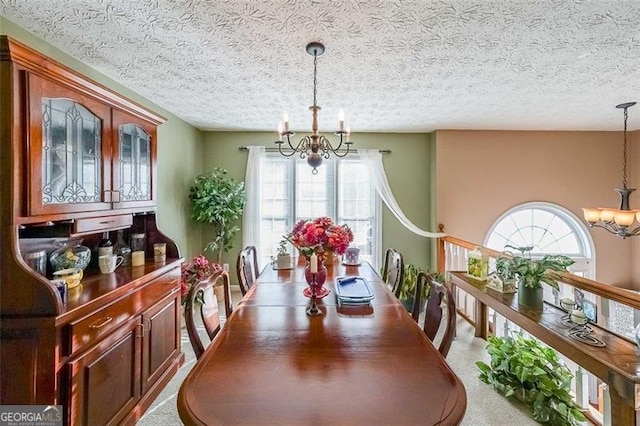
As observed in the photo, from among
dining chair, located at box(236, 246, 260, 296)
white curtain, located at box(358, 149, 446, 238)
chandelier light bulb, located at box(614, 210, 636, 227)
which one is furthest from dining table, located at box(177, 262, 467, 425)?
chandelier light bulb, located at box(614, 210, 636, 227)

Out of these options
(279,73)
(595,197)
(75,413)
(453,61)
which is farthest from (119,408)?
(595,197)

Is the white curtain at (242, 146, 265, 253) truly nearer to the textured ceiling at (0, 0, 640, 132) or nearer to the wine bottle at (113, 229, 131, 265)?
the textured ceiling at (0, 0, 640, 132)

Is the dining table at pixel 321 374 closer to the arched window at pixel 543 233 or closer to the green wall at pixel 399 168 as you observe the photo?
the green wall at pixel 399 168

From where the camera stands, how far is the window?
4.75 meters

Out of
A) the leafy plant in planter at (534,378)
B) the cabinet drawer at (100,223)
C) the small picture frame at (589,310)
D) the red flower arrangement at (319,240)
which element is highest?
the cabinet drawer at (100,223)

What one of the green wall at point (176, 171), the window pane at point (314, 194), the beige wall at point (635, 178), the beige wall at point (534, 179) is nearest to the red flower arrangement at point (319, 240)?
the green wall at point (176, 171)

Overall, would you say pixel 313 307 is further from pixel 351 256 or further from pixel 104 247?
pixel 104 247

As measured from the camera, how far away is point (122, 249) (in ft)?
7.92

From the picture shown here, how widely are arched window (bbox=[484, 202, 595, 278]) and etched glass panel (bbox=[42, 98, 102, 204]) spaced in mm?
4890

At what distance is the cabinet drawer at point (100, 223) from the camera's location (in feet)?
5.74

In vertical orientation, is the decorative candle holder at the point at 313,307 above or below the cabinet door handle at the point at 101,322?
above

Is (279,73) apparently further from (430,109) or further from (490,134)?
(490,134)

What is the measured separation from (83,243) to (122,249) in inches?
10.9

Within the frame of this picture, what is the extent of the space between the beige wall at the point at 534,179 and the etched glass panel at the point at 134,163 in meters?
3.77
